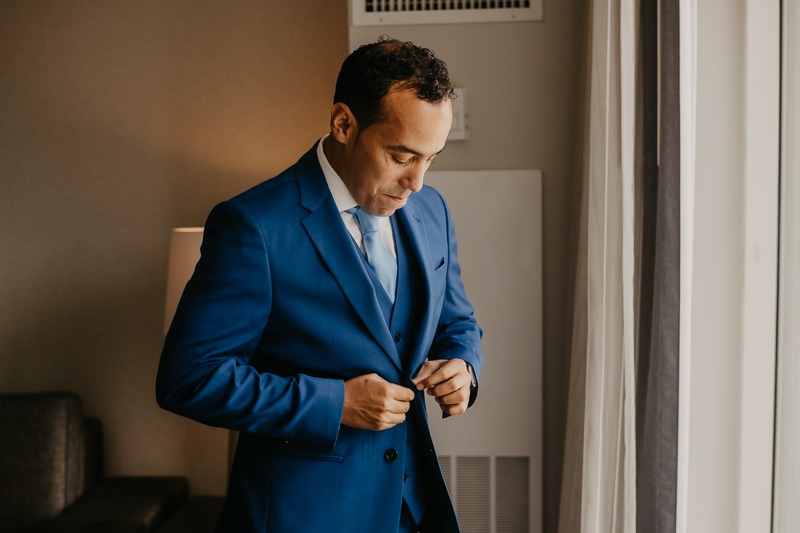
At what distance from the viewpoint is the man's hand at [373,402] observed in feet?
2.92

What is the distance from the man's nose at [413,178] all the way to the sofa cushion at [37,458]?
74.9 inches

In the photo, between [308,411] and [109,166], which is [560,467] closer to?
[308,411]

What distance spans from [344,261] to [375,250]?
9 centimetres

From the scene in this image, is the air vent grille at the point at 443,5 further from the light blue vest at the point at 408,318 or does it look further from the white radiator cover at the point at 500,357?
the light blue vest at the point at 408,318

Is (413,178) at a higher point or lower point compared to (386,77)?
lower

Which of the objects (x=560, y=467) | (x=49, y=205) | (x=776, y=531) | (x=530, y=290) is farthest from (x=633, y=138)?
(x=49, y=205)

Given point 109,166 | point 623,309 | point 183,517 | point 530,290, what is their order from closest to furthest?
point 623,309 < point 530,290 < point 183,517 < point 109,166

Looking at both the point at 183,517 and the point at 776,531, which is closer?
the point at 776,531

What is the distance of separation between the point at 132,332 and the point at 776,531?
2.28m

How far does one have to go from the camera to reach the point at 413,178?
946mm

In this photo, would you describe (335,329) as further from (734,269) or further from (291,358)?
(734,269)

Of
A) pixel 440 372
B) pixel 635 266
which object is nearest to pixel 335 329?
pixel 440 372

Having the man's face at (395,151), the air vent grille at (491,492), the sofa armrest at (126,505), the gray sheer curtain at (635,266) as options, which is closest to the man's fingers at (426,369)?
the man's face at (395,151)

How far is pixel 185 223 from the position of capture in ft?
7.70
